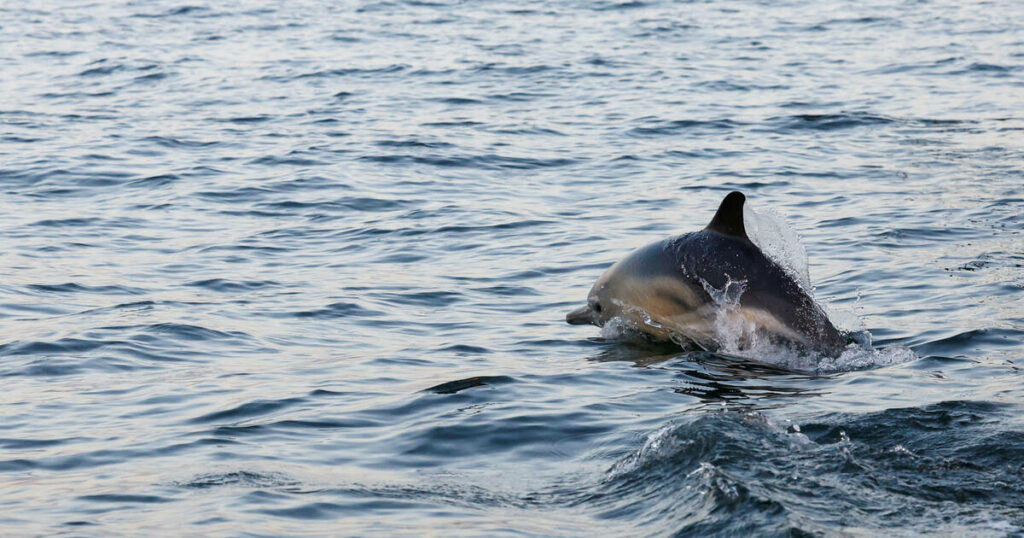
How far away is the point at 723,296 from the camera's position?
9.20m

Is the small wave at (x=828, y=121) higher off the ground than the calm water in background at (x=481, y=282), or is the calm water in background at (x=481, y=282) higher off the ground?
the calm water in background at (x=481, y=282)

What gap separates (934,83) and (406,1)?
589 inches

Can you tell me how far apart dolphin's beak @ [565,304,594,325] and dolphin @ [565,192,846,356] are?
464 millimetres

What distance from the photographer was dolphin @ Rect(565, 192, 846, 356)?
9.05 m

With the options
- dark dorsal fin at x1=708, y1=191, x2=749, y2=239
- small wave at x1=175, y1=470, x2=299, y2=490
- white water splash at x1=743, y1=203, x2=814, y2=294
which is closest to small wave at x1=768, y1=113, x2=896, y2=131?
white water splash at x1=743, y1=203, x2=814, y2=294

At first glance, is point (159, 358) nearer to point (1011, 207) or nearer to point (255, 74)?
point (1011, 207)

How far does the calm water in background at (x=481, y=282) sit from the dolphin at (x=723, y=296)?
0.77ft

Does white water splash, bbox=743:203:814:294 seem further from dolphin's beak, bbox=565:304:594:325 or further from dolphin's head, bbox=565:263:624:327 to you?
dolphin's beak, bbox=565:304:594:325

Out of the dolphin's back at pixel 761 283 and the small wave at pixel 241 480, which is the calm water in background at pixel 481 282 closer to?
the small wave at pixel 241 480

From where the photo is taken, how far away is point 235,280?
39.6 feet

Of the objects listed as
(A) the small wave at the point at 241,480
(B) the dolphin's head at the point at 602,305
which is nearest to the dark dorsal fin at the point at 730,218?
(B) the dolphin's head at the point at 602,305

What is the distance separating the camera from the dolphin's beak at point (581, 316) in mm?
10375

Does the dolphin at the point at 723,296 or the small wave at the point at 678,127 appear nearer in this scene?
the dolphin at the point at 723,296

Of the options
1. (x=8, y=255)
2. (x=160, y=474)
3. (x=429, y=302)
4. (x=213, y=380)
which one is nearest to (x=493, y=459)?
(x=160, y=474)
